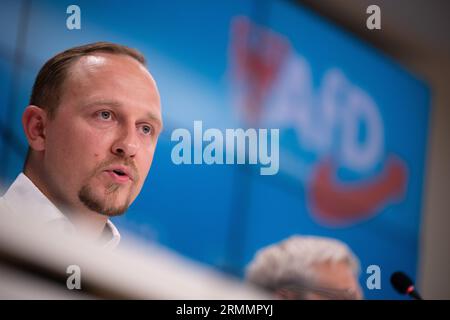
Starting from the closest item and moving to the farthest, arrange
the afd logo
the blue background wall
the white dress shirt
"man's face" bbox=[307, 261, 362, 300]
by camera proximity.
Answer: the white dress shirt → the blue background wall → "man's face" bbox=[307, 261, 362, 300] → the afd logo

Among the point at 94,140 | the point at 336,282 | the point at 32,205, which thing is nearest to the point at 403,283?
the point at 336,282

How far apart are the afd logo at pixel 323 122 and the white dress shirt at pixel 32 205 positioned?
3.16ft

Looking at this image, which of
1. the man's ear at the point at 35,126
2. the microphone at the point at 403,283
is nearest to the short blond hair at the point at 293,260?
the microphone at the point at 403,283

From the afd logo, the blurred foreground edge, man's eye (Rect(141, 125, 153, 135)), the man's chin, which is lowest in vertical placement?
the blurred foreground edge

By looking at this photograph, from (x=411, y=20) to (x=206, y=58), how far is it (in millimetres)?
1010

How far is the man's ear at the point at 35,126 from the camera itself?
→ 2.91 metres

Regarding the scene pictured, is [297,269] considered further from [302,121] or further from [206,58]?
[206,58]

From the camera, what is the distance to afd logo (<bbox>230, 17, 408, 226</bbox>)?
3.54 m

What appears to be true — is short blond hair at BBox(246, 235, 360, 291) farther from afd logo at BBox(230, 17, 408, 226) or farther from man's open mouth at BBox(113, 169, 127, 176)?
man's open mouth at BBox(113, 169, 127, 176)

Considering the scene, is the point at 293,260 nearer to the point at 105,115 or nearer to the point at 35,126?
the point at 105,115

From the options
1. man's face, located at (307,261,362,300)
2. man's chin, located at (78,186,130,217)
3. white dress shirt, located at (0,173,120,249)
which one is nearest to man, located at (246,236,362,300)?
man's face, located at (307,261,362,300)

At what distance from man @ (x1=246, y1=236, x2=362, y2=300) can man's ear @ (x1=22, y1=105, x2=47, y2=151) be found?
3.51 feet

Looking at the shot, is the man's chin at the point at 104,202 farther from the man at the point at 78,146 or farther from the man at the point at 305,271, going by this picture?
the man at the point at 305,271

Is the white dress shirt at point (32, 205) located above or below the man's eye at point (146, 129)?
below
